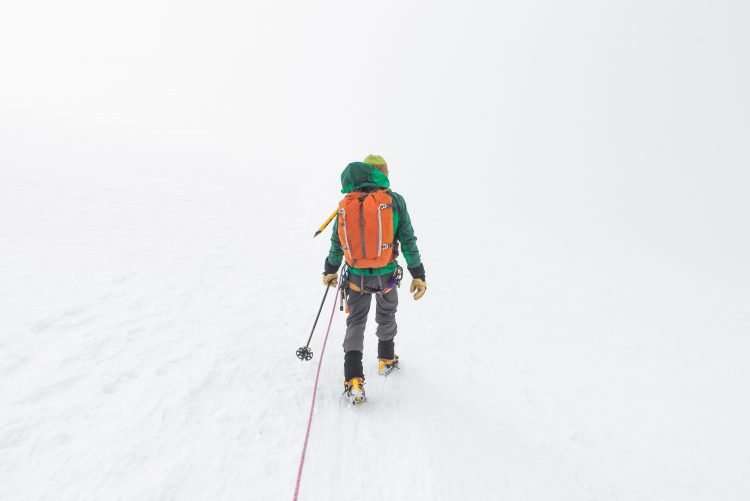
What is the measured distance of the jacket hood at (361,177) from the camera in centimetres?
388

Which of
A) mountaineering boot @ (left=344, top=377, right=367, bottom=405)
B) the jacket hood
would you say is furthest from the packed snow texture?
the jacket hood

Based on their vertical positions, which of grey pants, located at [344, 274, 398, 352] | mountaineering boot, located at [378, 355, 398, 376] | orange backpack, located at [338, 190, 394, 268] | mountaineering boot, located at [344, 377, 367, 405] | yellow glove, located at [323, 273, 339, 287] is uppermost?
orange backpack, located at [338, 190, 394, 268]

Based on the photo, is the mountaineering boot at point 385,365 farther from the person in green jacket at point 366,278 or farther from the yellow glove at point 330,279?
the yellow glove at point 330,279

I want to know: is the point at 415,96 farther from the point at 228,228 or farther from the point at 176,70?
the point at 228,228

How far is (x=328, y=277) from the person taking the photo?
4.59 metres

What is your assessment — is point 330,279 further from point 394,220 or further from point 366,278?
point 394,220

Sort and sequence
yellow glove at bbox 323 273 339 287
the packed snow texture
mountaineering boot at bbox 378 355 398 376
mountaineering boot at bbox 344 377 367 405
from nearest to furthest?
the packed snow texture < mountaineering boot at bbox 344 377 367 405 < yellow glove at bbox 323 273 339 287 < mountaineering boot at bbox 378 355 398 376

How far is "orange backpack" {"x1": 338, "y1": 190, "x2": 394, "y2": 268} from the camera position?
386 cm

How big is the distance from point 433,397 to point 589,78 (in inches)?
5392

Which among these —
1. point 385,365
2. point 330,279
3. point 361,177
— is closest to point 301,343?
point 385,365

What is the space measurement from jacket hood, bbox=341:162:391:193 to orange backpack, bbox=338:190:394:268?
0.07 metres

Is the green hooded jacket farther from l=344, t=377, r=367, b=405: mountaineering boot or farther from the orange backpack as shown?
l=344, t=377, r=367, b=405: mountaineering boot

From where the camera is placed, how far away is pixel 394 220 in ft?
13.3

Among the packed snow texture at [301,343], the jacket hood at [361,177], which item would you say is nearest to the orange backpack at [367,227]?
the jacket hood at [361,177]
